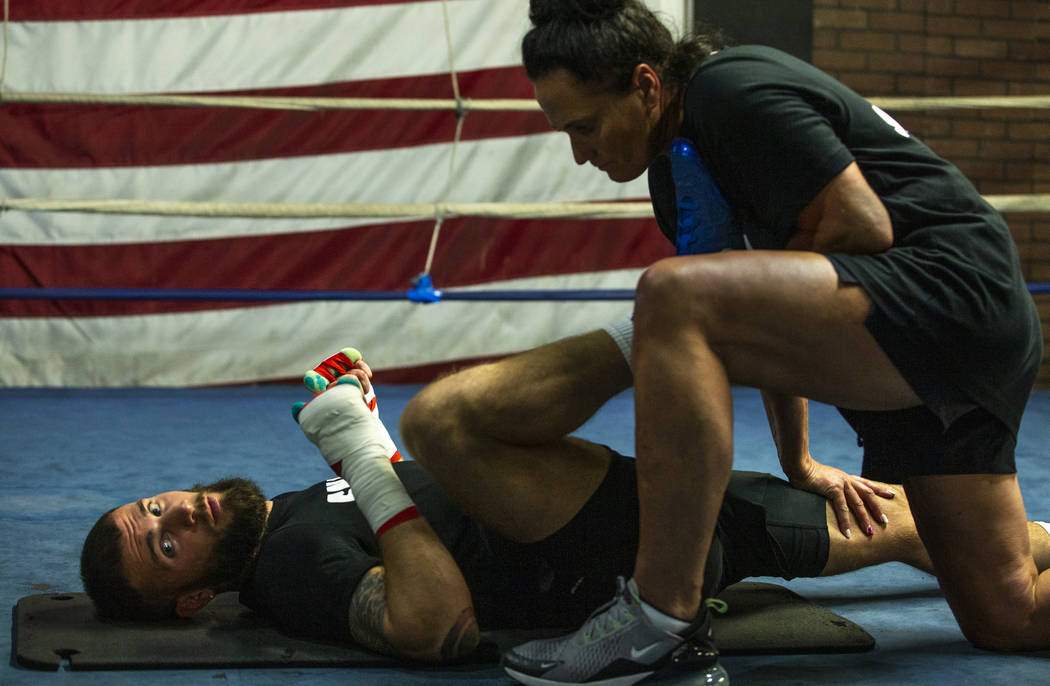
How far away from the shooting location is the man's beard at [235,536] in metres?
1.48

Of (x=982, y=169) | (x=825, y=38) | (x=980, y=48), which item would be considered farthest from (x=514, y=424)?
(x=980, y=48)

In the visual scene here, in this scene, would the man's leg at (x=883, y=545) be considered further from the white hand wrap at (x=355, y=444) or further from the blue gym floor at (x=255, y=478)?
the white hand wrap at (x=355, y=444)

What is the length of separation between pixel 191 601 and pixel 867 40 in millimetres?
3407

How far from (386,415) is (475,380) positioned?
1.84 metres

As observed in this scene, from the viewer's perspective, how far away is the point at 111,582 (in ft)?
4.77

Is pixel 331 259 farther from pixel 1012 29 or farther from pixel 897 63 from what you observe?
pixel 1012 29

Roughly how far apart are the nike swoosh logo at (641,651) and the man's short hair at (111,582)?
0.64m

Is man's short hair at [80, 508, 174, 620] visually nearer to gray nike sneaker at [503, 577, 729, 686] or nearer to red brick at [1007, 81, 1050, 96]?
gray nike sneaker at [503, 577, 729, 686]

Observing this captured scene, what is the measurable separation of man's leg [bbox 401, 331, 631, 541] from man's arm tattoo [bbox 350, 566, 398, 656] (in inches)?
5.6

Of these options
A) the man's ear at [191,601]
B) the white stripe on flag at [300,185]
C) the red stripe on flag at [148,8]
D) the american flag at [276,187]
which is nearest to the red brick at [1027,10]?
the american flag at [276,187]

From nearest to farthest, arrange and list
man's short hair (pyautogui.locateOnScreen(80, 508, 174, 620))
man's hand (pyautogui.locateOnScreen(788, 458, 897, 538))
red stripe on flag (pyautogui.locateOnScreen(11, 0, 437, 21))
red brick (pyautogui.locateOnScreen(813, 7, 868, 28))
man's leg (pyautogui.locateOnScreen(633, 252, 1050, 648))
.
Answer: man's leg (pyautogui.locateOnScreen(633, 252, 1050, 648)) → man's short hair (pyautogui.locateOnScreen(80, 508, 174, 620)) → man's hand (pyautogui.locateOnScreen(788, 458, 897, 538)) → red stripe on flag (pyautogui.locateOnScreen(11, 0, 437, 21)) → red brick (pyautogui.locateOnScreen(813, 7, 868, 28))

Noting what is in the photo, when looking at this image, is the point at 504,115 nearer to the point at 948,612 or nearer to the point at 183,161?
the point at 183,161

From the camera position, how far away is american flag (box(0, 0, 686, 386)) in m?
3.77

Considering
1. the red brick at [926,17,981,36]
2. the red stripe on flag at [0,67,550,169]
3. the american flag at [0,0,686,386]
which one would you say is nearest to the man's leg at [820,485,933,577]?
the american flag at [0,0,686,386]
